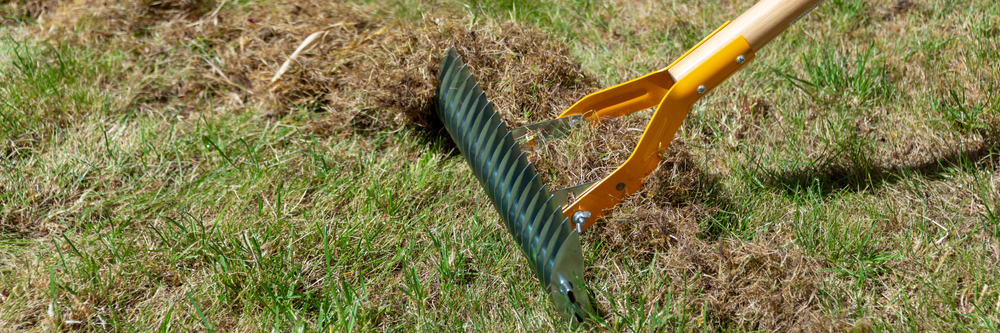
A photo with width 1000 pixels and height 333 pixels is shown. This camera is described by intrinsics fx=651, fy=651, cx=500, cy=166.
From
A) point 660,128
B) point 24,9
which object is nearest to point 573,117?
point 660,128

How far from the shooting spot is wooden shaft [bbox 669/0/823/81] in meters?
1.94

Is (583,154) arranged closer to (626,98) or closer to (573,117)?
(573,117)

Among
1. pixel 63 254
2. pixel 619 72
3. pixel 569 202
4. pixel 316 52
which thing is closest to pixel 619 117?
pixel 569 202

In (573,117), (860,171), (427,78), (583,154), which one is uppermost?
(427,78)

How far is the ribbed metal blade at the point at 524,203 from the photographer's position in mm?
1730

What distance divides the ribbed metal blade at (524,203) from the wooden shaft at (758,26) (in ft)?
1.95

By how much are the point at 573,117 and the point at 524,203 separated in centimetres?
51

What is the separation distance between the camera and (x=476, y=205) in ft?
7.67

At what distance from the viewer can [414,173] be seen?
2.48m

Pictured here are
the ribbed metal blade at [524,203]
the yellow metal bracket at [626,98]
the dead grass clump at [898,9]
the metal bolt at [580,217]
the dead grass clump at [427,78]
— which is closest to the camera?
the ribbed metal blade at [524,203]

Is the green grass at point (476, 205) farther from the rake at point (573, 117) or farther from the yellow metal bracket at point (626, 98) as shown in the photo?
the yellow metal bracket at point (626, 98)

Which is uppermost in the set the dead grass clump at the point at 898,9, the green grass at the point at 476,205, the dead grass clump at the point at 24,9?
the dead grass clump at the point at 24,9

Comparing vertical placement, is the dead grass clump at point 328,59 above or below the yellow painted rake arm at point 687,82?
above

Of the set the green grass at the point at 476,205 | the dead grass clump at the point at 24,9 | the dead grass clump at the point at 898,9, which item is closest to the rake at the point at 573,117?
the green grass at the point at 476,205
